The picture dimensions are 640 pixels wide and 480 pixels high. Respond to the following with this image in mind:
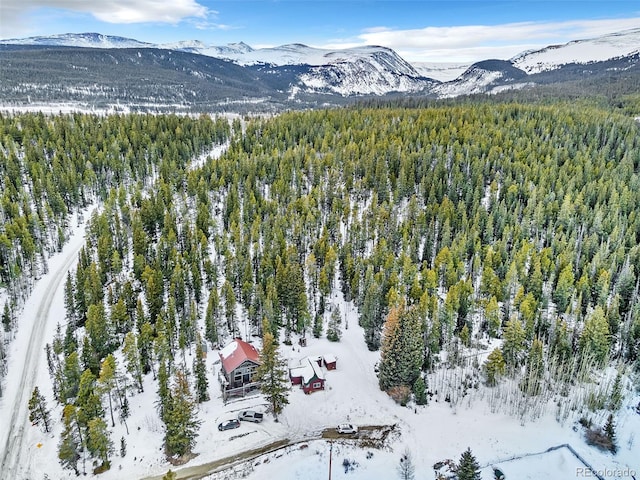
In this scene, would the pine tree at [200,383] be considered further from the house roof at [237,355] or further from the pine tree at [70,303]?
the pine tree at [70,303]

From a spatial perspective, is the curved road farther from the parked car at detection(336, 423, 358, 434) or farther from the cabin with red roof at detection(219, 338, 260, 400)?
the parked car at detection(336, 423, 358, 434)

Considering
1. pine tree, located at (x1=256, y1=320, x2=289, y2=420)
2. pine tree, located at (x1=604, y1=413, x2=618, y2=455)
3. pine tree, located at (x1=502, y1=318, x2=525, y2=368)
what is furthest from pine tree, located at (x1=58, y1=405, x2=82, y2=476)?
pine tree, located at (x1=604, y1=413, x2=618, y2=455)

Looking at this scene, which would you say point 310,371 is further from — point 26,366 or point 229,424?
point 26,366

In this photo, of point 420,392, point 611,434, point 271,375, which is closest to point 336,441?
point 271,375

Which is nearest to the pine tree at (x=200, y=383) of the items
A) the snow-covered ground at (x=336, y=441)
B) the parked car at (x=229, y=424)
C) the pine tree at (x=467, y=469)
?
the snow-covered ground at (x=336, y=441)

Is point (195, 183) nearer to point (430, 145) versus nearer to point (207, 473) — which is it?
point (430, 145)

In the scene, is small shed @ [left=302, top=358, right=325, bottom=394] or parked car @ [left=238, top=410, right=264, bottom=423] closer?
parked car @ [left=238, top=410, right=264, bottom=423]
